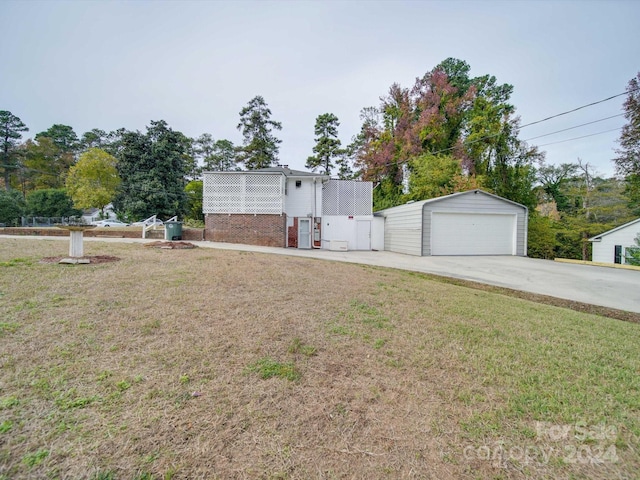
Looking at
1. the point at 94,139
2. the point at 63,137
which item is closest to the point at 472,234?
the point at 94,139

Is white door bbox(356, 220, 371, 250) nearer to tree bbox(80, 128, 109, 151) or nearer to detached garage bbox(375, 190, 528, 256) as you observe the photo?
detached garage bbox(375, 190, 528, 256)

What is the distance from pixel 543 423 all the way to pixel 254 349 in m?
2.42

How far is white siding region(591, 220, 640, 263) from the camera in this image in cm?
1415

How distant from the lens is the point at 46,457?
139 cm

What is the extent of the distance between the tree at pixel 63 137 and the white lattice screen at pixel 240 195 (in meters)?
46.1

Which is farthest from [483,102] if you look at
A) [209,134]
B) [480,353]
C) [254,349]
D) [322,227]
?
[209,134]

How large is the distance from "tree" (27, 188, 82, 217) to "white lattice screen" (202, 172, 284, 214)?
26.7m

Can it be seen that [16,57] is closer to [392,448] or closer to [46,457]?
[46,457]

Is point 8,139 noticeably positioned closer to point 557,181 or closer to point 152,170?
point 152,170

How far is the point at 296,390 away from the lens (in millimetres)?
2100

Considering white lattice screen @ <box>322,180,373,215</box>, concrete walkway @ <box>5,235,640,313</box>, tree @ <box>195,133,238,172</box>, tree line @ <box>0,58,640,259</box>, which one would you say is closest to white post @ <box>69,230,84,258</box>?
concrete walkway @ <box>5,235,640,313</box>

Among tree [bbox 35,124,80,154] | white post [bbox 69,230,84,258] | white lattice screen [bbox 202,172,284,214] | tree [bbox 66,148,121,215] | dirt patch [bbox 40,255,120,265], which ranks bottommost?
dirt patch [bbox 40,255,120,265]

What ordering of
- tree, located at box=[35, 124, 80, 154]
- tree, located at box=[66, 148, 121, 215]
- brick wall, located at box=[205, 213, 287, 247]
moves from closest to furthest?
brick wall, located at box=[205, 213, 287, 247]
tree, located at box=[66, 148, 121, 215]
tree, located at box=[35, 124, 80, 154]

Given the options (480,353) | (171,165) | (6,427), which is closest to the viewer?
(6,427)
